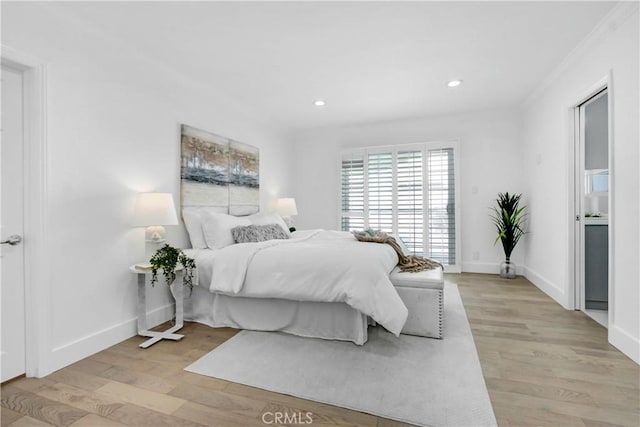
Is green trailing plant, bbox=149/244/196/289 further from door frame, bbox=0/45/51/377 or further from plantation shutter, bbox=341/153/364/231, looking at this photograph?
plantation shutter, bbox=341/153/364/231

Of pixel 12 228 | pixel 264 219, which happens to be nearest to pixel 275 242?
pixel 264 219

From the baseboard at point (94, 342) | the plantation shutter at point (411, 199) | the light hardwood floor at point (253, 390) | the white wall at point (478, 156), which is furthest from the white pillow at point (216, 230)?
the white wall at point (478, 156)

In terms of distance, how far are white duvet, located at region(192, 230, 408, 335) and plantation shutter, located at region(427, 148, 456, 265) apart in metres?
2.48

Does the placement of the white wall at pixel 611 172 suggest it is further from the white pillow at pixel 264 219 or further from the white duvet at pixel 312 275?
the white pillow at pixel 264 219

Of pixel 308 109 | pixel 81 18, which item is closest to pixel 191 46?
pixel 81 18

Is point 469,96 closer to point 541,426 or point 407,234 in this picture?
point 407,234

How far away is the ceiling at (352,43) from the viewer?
7.57 ft

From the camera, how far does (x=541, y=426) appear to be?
1513 millimetres

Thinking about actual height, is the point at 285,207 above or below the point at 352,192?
below

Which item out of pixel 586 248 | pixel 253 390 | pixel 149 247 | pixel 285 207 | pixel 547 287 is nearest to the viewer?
pixel 253 390

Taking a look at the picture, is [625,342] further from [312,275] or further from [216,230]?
[216,230]

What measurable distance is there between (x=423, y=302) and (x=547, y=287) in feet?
7.32

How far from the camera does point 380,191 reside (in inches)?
216

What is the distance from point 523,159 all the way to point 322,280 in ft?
13.3
